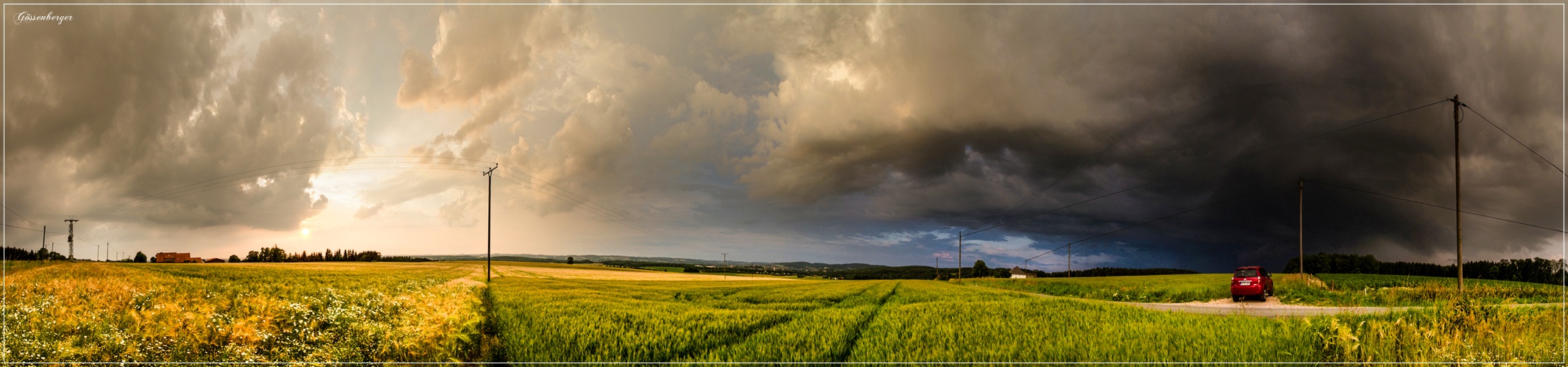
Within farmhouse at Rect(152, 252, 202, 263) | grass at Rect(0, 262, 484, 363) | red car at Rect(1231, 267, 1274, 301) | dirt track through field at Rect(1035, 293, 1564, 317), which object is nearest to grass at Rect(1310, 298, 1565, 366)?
dirt track through field at Rect(1035, 293, 1564, 317)

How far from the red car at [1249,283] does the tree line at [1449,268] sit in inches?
1099

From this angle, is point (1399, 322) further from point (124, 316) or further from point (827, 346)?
point (124, 316)

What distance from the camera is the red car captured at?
27172mm

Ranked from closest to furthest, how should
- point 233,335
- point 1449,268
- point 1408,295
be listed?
point 233,335, point 1408,295, point 1449,268

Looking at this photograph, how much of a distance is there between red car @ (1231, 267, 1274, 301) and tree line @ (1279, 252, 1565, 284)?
27.9 m

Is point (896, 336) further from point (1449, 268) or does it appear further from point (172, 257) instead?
point (172, 257)

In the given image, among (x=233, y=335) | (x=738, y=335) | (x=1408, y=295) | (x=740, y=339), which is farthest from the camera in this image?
(x=1408, y=295)

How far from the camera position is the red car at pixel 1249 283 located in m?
27.2

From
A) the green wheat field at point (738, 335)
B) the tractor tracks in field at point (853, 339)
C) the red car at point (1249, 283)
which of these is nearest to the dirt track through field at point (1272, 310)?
the red car at point (1249, 283)

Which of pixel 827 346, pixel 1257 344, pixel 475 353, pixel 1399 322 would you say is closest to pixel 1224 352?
pixel 1257 344

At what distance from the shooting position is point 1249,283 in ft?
89.8

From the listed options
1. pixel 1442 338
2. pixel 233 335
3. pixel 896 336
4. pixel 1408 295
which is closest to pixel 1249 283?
pixel 1408 295

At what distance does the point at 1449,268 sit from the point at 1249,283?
2801 inches

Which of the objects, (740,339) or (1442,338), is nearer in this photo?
(1442,338)
